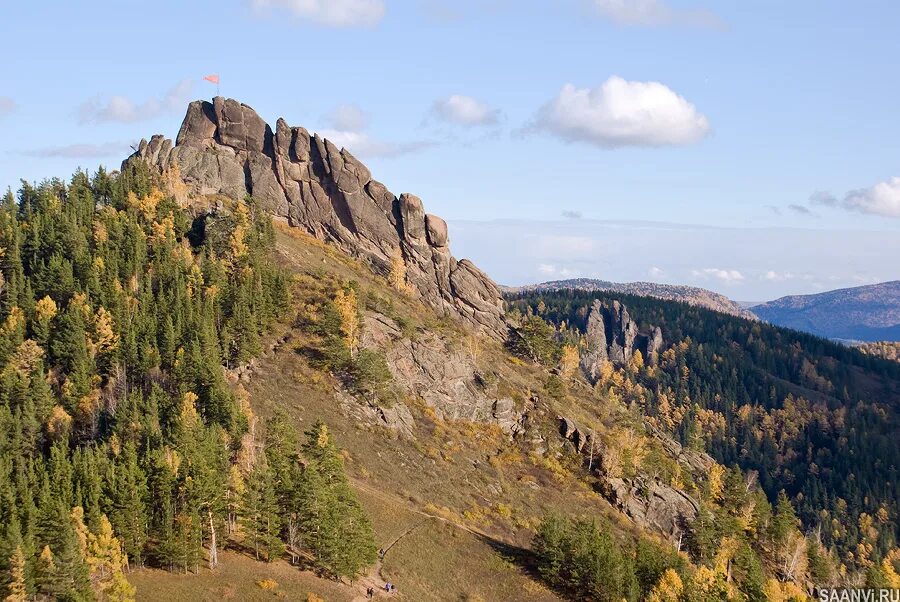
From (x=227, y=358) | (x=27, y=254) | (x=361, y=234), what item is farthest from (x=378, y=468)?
(x=361, y=234)

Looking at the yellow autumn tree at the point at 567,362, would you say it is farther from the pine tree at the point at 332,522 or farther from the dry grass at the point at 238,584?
the dry grass at the point at 238,584

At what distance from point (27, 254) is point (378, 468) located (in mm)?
67157

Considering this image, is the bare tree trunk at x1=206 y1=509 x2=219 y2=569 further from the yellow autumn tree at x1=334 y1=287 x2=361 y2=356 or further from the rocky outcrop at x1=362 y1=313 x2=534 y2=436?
the rocky outcrop at x1=362 y1=313 x2=534 y2=436

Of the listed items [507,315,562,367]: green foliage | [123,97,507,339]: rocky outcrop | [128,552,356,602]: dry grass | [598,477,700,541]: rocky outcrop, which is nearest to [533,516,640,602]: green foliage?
[128,552,356,602]: dry grass

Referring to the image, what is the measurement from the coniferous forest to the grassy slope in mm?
3954

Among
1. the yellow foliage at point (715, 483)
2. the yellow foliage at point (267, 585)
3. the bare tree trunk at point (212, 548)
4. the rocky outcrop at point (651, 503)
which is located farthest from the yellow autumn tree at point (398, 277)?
the yellow foliage at point (267, 585)

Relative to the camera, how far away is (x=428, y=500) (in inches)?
3787

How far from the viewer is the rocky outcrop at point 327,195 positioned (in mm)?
170125

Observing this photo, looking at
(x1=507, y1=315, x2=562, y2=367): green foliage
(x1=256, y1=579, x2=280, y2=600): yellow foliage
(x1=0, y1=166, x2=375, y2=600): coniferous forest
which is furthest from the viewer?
(x1=507, y1=315, x2=562, y2=367): green foliage

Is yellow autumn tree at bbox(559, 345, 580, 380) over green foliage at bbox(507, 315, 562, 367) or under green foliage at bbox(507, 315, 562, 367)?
under

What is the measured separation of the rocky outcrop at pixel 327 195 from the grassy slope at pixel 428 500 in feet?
107

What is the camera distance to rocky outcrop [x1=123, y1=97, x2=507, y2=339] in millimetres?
170125

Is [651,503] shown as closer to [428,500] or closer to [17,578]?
[428,500]

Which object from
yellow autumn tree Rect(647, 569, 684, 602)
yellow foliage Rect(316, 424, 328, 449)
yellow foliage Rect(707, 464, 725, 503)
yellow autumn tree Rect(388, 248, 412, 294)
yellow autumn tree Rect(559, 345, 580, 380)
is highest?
yellow autumn tree Rect(388, 248, 412, 294)
